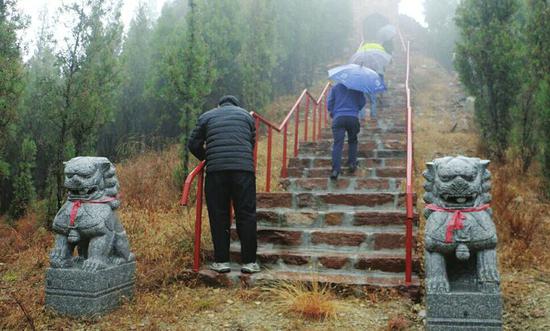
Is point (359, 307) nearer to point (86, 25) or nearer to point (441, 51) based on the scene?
point (86, 25)

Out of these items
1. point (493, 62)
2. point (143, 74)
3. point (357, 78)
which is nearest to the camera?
point (357, 78)

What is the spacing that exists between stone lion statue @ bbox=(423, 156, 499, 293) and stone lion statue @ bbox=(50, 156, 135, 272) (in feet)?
8.53

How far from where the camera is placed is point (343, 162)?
7289 millimetres

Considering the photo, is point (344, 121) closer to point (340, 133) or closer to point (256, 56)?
point (340, 133)

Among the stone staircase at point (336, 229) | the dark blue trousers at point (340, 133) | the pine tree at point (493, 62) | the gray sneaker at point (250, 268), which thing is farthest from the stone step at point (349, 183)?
the pine tree at point (493, 62)

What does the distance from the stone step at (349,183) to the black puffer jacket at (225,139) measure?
1874 mm

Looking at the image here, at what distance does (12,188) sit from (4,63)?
342 centimetres

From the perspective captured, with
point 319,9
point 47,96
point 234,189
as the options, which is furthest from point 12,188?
point 319,9

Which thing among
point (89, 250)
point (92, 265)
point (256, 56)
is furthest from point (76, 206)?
point (256, 56)

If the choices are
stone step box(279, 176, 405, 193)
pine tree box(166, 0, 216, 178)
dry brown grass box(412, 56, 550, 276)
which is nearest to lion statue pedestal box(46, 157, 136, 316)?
stone step box(279, 176, 405, 193)

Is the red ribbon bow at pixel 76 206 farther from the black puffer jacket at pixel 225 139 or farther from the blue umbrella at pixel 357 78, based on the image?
the blue umbrella at pixel 357 78

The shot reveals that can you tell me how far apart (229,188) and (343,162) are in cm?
295

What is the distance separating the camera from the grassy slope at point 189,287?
12.5 feet

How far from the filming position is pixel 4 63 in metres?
7.50
